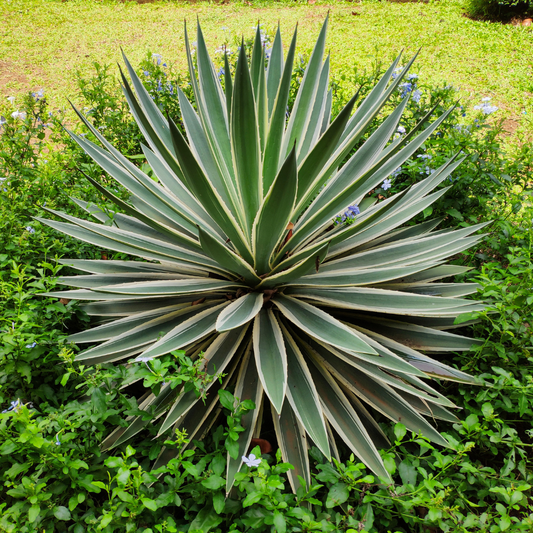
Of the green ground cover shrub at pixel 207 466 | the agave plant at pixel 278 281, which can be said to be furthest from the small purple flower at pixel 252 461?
the agave plant at pixel 278 281

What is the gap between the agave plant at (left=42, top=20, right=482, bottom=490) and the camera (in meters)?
1.50

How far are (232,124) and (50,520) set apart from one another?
1.50m

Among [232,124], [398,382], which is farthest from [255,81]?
[398,382]

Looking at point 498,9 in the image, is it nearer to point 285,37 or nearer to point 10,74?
point 285,37

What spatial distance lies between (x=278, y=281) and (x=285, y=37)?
741cm

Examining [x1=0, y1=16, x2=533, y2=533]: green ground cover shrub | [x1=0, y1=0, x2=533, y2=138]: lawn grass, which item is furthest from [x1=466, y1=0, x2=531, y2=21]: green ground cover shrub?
[x1=0, y1=16, x2=533, y2=533]: green ground cover shrub

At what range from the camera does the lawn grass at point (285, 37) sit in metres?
6.19

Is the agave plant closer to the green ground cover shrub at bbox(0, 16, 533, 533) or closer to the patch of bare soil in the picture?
the green ground cover shrub at bbox(0, 16, 533, 533)

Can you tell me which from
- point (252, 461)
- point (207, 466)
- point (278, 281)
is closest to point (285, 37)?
point (278, 281)

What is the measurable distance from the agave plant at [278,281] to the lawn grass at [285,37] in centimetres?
379

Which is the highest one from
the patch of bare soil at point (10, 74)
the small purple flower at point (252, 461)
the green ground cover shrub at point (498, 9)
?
the green ground cover shrub at point (498, 9)

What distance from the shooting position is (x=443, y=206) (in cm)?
240

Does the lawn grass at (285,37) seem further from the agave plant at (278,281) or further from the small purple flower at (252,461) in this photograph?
the small purple flower at (252,461)

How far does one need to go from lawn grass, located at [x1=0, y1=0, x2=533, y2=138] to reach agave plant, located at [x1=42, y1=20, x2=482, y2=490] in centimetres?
379
